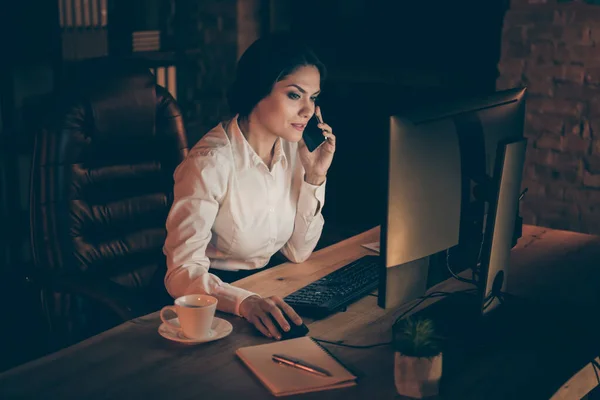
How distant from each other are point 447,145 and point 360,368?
45cm

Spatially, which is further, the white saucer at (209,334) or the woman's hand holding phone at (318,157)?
the woman's hand holding phone at (318,157)

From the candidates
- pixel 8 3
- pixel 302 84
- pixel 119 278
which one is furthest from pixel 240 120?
pixel 8 3

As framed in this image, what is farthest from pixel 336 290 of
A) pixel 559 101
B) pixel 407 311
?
pixel 559 101

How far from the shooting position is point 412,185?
1472 mm

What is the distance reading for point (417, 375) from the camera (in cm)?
132

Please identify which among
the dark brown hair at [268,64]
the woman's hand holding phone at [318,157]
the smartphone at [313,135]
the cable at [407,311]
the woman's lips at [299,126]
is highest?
the dark brown hair at [268,64]

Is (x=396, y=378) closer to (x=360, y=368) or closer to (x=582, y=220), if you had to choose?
(x=360, y=368)

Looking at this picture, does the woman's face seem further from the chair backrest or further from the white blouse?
the chair backrest

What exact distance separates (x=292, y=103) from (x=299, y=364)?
0.82 m

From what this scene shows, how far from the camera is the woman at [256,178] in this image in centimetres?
186

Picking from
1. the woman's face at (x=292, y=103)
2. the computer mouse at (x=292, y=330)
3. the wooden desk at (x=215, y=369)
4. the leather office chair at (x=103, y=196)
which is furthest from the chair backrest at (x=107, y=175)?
the computer mouse at (x=292, y=330)

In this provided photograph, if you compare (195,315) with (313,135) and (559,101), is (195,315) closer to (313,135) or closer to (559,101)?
(313,135)

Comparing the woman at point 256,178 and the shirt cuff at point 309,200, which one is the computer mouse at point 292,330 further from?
the shirt cuff at point 309,200

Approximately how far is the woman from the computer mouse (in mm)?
282
